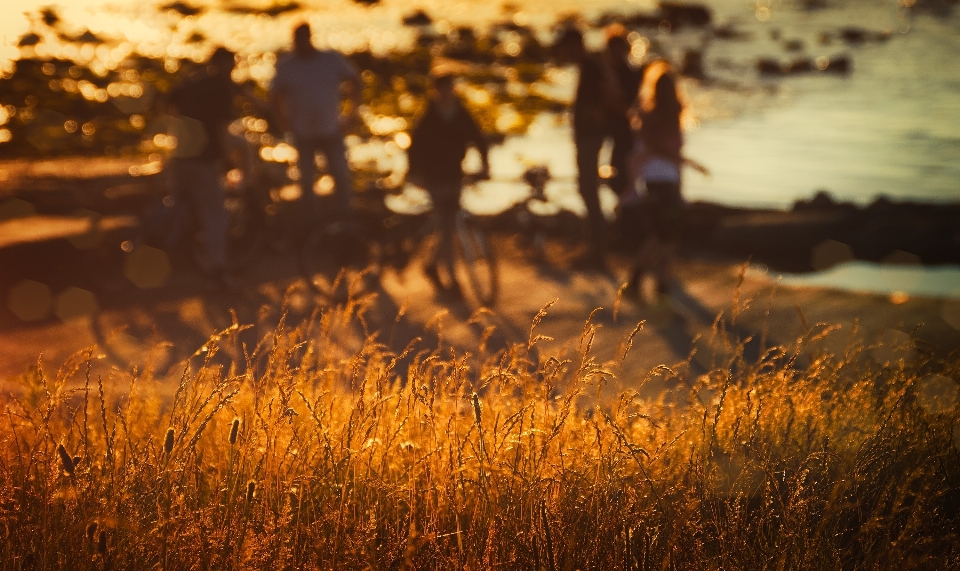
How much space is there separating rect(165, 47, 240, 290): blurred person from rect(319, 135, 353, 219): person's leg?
1.01 meters

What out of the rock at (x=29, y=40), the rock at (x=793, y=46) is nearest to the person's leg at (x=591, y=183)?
the rock at (x=29, y=40)

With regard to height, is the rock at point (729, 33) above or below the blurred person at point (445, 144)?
below

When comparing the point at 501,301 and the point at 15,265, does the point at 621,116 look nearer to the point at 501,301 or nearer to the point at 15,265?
the point at 501,301

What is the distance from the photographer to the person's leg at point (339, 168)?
34.8 ft

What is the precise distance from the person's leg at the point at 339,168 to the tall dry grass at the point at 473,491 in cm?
554

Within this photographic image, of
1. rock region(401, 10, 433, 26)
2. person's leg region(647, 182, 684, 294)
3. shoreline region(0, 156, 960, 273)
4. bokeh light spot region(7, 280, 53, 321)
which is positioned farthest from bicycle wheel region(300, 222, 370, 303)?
rock region(401, 10, 433, 26)

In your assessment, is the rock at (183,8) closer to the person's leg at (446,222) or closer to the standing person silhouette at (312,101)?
the standing person silhouette at (312,101)

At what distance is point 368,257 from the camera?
413 inches

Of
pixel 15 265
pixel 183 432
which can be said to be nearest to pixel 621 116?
pixel 15 265

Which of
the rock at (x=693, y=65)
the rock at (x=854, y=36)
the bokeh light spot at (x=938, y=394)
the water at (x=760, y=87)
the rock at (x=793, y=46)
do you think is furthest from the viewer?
the rock at (x=854, y=36)

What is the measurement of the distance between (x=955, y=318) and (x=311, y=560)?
740 centimetres

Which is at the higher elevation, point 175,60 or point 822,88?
point 175,60

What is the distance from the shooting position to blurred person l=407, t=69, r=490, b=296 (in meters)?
9.85

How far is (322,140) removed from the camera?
10.5 m
